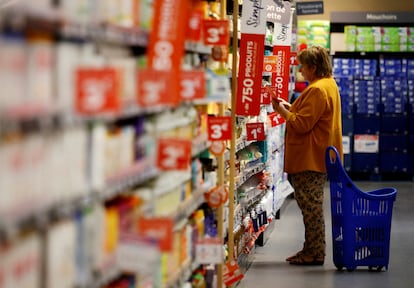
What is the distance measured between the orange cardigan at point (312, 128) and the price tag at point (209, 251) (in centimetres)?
325

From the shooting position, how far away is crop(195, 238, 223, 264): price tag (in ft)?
17.1

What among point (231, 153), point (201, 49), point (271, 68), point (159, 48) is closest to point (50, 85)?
point (159, 48)

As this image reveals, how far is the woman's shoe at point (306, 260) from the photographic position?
869cm

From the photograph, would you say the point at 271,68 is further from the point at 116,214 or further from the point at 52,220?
the point at 52,220

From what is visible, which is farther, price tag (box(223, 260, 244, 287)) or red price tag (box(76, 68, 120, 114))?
price tag (box(223, 260, 244, 287))

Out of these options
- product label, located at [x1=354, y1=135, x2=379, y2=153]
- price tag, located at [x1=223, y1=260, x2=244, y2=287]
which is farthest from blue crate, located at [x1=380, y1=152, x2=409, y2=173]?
price tag, located at [x1=223, y1=260, x2=244, y2=287]

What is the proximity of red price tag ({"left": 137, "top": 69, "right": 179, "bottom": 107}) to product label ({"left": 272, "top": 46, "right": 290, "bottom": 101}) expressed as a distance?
18.4ft

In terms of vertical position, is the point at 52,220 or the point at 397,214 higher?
the point at 52,220

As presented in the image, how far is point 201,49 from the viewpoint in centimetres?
555

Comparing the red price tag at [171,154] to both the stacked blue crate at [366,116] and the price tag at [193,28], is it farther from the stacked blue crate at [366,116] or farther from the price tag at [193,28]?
the stacked blue crate at [366,116]

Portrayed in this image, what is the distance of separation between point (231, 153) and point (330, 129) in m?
1.80

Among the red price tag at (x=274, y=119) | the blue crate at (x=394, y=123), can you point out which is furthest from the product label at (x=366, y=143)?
the red price tag at (x=274, y=119)

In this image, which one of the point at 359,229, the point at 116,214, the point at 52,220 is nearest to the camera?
the point at 52,220

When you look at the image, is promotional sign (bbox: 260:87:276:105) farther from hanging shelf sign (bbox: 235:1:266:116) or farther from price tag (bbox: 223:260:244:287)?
price tag (bbox: 223:260:244:287)
